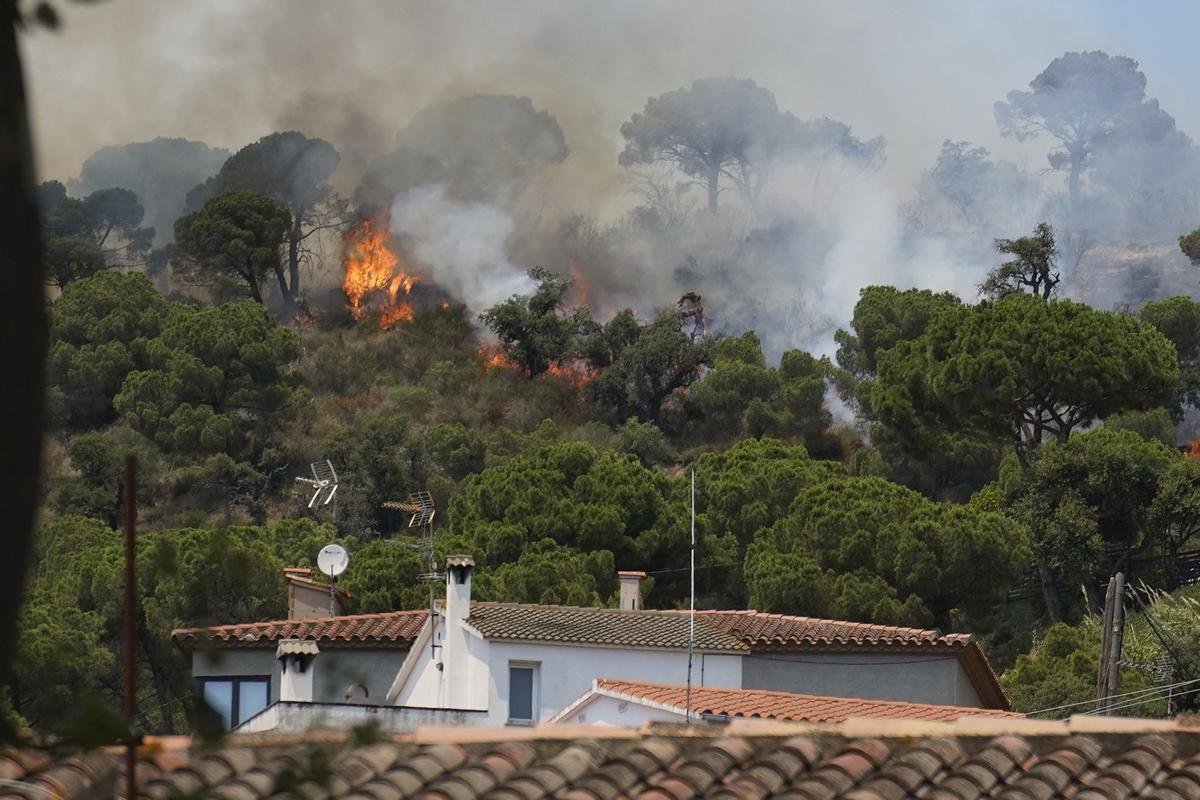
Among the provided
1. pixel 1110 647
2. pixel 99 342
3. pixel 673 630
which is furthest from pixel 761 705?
pixel 99 342

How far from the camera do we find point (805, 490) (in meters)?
44.8

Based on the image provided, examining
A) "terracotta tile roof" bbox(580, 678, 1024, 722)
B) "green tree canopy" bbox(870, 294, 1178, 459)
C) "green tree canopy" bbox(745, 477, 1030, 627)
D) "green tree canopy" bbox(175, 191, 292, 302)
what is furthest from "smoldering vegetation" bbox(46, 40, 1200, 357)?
"terracotta tile roof" bbox(580, 678, 1024, 722)

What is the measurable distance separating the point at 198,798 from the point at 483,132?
317 feet

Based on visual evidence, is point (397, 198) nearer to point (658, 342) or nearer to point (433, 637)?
point (658, 342)

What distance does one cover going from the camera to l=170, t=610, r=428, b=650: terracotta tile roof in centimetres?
2355

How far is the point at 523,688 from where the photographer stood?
2300 cm

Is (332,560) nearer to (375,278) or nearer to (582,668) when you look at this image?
(582,668)

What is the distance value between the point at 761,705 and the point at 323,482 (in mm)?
44332

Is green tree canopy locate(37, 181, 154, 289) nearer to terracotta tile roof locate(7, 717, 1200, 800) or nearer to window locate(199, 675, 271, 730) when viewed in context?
window locate(199, 675, 271, 730)

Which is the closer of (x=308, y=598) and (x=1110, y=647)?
(x=1110, y=647)

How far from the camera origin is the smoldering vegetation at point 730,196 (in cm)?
8994

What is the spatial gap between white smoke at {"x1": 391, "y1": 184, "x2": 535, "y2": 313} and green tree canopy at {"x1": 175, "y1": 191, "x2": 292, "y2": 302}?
779 centimetres

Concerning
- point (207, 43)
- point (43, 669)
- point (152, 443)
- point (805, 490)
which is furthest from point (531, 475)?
point (207, 43)

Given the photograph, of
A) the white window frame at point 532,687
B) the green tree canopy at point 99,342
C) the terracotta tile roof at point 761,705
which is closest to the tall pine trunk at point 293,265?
the green tree canopy at point 99,342
